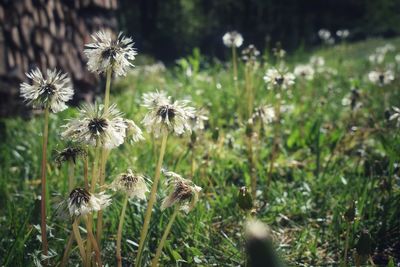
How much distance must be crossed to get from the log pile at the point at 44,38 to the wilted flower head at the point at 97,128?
289cm

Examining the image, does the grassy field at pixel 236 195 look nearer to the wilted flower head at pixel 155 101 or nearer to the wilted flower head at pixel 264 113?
the wilted flower head at pixel 264 113

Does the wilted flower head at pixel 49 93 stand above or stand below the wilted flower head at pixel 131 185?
above

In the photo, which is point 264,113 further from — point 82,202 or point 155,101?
A: point 82,202

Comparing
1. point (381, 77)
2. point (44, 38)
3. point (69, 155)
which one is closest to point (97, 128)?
point (69, 155)

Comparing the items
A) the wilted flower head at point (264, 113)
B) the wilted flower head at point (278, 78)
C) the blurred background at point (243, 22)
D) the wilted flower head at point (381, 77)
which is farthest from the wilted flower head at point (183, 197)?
the blurred background at point (243, 22)

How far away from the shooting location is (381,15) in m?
18.0

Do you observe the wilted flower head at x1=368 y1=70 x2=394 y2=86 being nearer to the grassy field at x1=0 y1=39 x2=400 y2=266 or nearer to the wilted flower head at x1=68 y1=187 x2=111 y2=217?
the grassy field at x1=0 y1=39 x2=400 y2=266

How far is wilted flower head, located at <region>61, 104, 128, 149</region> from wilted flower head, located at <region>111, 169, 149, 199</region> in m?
0.12

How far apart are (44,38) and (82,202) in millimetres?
3436

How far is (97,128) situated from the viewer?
1.32 metres

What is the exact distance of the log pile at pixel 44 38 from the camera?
4004 millimetres

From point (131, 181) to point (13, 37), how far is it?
3089 millimetres

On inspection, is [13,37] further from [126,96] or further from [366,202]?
[366,202]

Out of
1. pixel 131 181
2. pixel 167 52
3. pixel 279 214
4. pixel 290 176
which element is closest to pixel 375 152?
pixel 290 176
